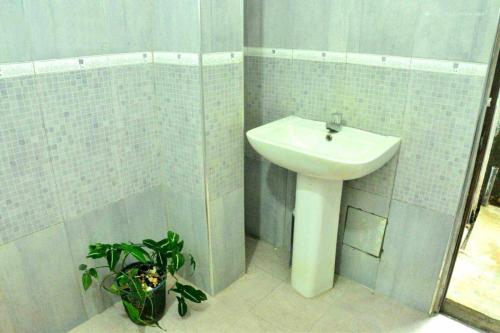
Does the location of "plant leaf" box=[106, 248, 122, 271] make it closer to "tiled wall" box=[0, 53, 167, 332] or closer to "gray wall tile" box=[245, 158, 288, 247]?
"tiled wall" box=[0, 53, 167, 332]

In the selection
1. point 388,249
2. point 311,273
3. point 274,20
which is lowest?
point 311,273

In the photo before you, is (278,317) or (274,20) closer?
(278,317)

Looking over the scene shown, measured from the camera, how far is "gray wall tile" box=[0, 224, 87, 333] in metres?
1.47

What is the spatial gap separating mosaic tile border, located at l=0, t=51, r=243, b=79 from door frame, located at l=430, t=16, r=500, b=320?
1.05 meters

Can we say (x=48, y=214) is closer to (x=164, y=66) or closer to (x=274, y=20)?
(x=164, y=66)

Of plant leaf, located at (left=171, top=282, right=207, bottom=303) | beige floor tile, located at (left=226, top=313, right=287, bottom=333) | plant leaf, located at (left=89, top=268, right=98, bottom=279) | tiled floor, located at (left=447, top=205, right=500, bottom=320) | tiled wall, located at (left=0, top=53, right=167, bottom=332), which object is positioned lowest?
beige floor tile, located at (left=226, top=313, right=287, bottom=333)

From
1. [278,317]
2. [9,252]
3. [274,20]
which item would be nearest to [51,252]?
[9,252]

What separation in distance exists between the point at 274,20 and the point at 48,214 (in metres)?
1.45

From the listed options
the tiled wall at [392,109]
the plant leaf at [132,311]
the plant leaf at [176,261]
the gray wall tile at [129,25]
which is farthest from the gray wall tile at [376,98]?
the plant leaf at [132,311]

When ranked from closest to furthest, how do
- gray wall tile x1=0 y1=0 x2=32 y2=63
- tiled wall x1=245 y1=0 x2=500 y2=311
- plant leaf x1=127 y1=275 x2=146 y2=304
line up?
gray wall tile x1=0 y1=0 x2=32 y2=63 < tiled wall x1=245 y1=0 x2=500 y2=311 < plant leaf x1=127 y1=275 x2=146 y2=304

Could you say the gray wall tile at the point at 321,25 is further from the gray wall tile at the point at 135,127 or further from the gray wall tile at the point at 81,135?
the gray wall tile at the point at 81,135

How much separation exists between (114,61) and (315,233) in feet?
4.04

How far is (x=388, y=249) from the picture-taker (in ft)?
6.20

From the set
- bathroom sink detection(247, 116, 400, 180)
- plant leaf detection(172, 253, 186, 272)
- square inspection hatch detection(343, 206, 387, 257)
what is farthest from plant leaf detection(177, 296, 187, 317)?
square inspection hatch detection(343, 206, 387, 257)
